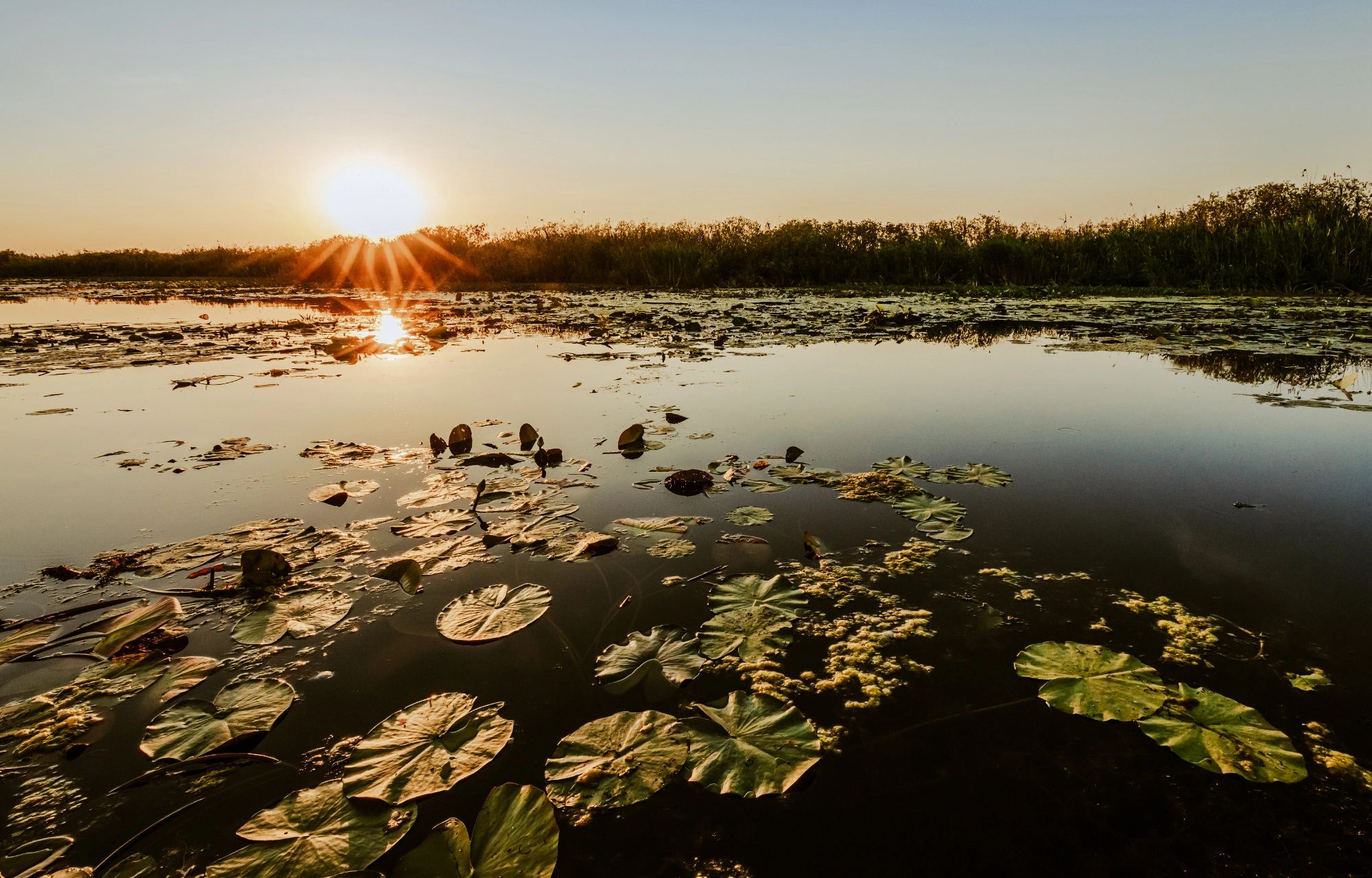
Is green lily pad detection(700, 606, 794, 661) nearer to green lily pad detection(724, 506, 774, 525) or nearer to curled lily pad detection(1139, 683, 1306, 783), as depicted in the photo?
green lily pad detection(724, 506, 774, 525)

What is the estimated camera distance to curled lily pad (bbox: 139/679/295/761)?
1.00 meters

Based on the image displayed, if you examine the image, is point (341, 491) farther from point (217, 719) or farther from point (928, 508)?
point (928, 508)

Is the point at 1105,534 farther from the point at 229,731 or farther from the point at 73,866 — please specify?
the point at 73,866

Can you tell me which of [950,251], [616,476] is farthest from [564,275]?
[616,476]

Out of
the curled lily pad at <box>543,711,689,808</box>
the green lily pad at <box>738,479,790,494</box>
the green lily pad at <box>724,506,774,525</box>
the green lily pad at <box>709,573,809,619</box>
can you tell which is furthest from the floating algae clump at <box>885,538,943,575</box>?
the curled lily pad at <box>543,711,689,808</box>

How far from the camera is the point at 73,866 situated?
0.79m

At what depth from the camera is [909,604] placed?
4.61ft

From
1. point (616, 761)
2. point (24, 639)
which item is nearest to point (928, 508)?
point (616, 761)

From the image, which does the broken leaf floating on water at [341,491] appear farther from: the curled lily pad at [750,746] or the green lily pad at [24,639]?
the curled lily pad at [750,746]

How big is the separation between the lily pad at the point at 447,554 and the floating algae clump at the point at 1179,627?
67.3 inches

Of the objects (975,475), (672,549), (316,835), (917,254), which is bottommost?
(316,835)

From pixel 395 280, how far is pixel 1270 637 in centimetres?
2297

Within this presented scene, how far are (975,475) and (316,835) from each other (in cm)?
223

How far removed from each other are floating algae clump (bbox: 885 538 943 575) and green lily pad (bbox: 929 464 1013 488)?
576 millimetres
